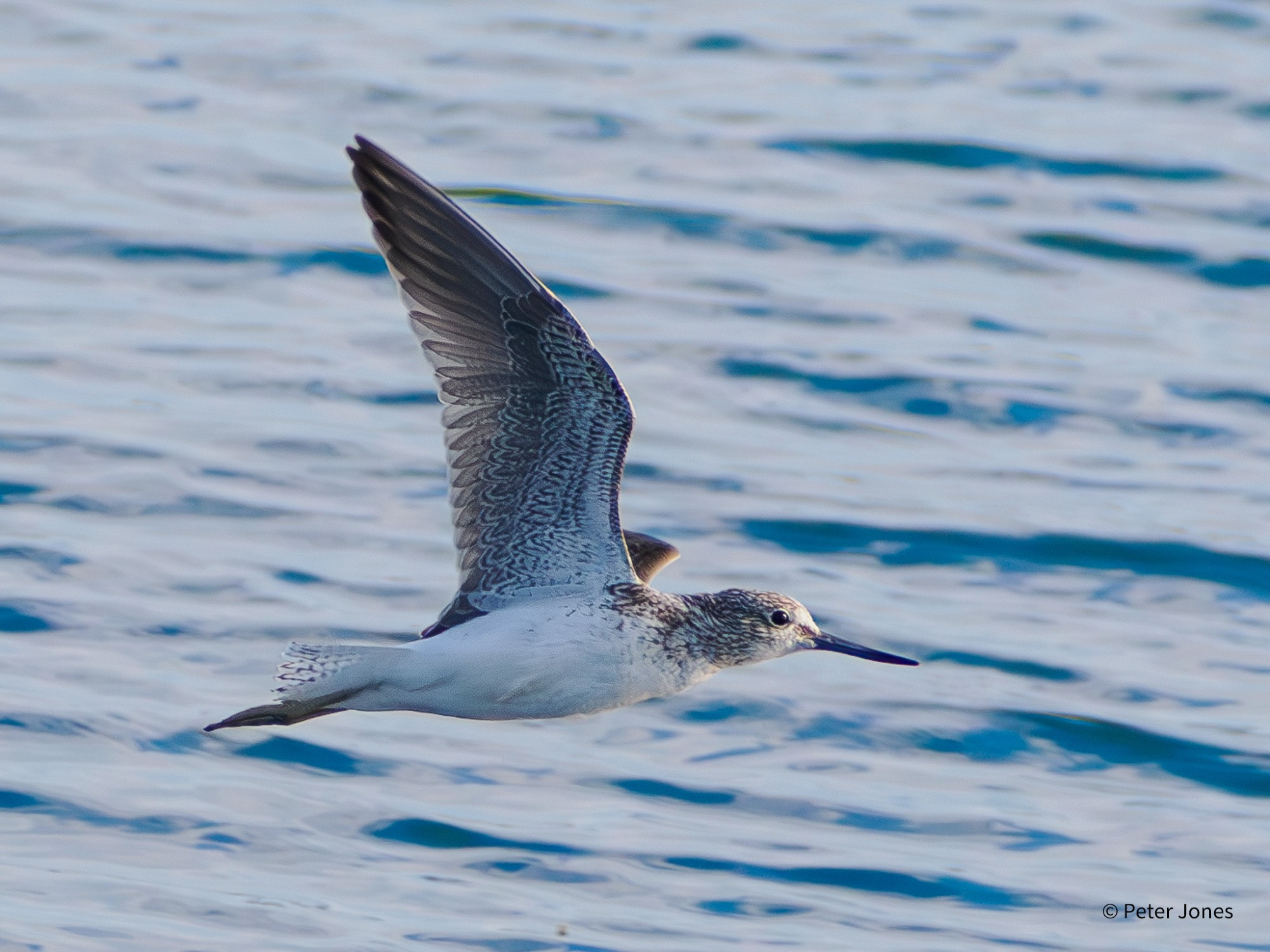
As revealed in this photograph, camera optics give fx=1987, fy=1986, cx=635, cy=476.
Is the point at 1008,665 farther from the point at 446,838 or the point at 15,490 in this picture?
the point at 15,490

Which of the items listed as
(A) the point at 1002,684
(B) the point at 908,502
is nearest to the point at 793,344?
(B) the point at 908,502

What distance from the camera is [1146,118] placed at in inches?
825

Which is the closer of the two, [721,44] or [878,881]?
[878,881]

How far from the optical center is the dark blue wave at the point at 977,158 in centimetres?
1922

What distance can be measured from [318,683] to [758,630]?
6.85 feet

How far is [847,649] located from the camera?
914cm

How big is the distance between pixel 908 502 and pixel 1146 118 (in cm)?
929

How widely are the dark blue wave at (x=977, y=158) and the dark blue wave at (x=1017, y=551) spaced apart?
23.3 ft

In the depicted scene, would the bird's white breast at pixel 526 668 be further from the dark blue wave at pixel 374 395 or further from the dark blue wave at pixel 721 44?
the dark blue wave at pixel 721 44

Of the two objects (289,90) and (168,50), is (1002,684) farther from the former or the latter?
(168,50)

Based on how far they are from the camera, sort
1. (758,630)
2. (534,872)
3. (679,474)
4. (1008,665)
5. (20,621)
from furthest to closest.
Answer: (679,474) → (1008,665) → (20,621) → (534,872) → (758,630)

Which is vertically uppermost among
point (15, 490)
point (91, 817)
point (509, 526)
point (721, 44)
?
point (721, 44)

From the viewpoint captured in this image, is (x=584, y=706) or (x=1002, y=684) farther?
(x=1002, y=684)

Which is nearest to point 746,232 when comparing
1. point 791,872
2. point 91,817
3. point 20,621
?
point 20,621
